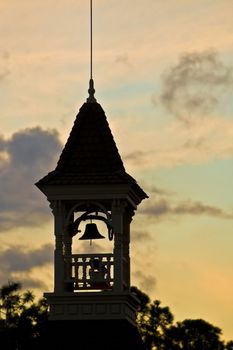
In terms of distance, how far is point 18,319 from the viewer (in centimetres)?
11762

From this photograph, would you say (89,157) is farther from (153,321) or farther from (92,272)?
(153,321)

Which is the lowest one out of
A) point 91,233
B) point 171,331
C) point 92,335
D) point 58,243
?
point 92,335

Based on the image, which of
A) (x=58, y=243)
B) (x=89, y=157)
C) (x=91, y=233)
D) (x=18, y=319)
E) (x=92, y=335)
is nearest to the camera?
(x=92, y=335)

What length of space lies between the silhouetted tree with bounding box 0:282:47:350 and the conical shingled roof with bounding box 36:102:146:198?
4170cm

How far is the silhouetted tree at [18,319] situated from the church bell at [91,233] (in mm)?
41051

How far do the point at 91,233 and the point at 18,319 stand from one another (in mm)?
50206

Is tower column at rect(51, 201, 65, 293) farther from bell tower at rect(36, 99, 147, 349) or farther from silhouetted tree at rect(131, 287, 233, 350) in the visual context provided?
silhouetted tree at rect(131, 287, 233, 350)

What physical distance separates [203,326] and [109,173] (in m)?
66.4

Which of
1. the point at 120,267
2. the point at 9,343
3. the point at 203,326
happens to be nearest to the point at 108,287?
the point at 120,267

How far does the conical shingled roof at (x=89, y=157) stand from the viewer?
6706 centimetres

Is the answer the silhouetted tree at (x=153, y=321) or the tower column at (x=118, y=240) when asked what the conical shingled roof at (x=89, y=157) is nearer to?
the tower column at (x=118, y=240)

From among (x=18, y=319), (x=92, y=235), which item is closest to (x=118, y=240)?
(x=92, y=235)

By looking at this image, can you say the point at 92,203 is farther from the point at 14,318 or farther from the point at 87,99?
the point at 14,318

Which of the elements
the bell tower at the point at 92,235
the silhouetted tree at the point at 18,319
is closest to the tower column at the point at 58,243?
the bell tower at the point at 92,235
